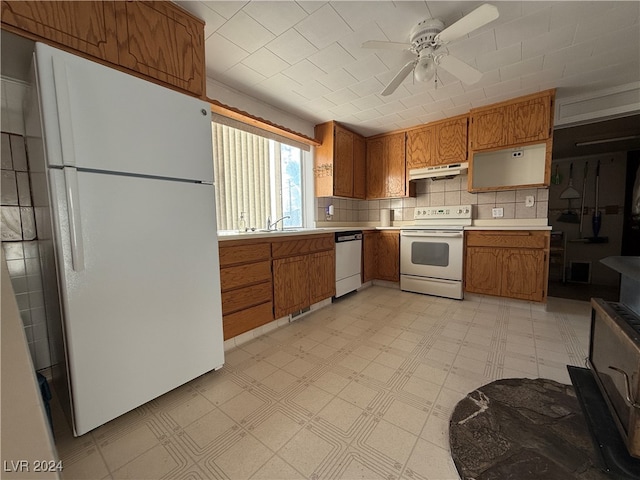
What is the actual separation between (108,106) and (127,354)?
1161mm

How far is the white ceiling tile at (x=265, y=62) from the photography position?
6.28 ft

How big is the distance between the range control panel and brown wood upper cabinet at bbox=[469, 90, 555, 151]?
769 millimetres

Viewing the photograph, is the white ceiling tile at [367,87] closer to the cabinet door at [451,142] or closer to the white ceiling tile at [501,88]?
the white ceiling tile at [501,88]

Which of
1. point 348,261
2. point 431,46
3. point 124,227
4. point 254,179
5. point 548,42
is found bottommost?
point 348,261

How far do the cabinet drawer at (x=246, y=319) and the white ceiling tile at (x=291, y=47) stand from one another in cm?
199

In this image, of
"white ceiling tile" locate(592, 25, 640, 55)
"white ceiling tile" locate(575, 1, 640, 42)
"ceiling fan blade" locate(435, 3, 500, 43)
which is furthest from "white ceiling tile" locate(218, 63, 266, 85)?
"white ceiling tile" locate(592, 25, 640, 55)

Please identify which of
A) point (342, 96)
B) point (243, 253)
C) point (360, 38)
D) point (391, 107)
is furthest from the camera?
point (391, 107)

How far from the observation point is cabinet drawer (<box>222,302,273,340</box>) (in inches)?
73.9

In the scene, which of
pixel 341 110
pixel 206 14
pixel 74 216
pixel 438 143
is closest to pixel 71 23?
pixel 206 14

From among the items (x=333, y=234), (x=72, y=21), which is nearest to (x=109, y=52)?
(x=72, y=21)

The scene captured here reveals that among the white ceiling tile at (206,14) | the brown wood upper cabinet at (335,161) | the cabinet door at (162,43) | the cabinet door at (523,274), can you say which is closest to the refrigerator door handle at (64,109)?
the cabinet door at (162,43)

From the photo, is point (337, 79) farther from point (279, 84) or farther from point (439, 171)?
point (439, 171)

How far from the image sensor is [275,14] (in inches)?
60.8

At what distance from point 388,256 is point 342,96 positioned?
2.14 metres
